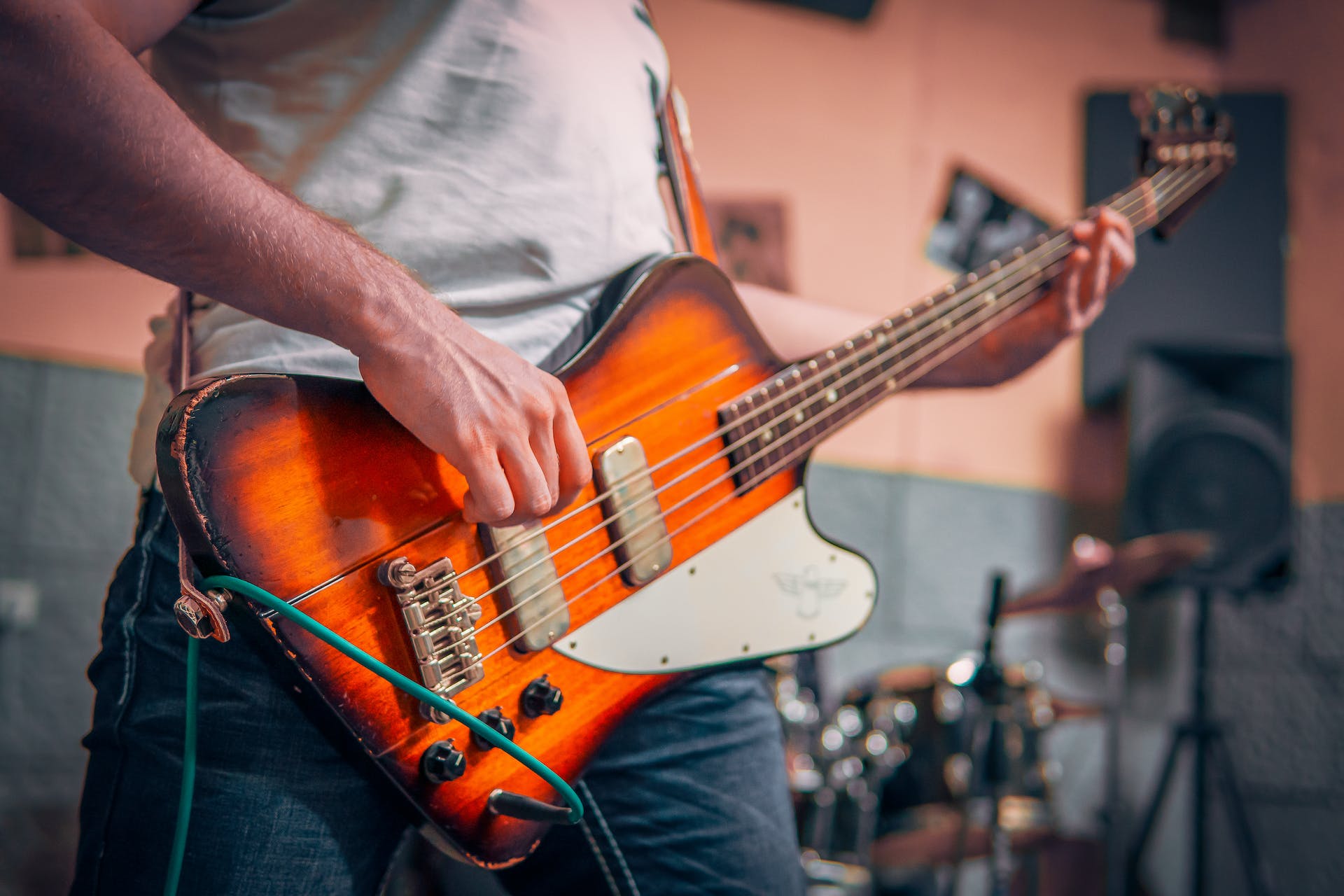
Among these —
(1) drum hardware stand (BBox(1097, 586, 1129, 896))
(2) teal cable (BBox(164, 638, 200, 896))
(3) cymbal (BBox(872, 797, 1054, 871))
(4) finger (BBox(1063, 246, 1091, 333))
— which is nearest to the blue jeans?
(2) teal cable (BBox(164, 638, 200, 896))

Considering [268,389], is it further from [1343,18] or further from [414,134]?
[1343,18]

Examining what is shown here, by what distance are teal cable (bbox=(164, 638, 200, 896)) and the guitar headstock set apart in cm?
156

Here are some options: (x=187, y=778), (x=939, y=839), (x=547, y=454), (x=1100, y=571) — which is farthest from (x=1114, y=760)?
(x=187, y=778)

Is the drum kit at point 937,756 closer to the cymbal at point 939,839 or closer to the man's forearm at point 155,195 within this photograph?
the cymbal at point 939,839

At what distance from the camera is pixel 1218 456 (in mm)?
2953

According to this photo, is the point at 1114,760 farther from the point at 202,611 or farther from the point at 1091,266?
the point at 202,611

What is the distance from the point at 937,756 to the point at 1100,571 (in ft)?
2.24

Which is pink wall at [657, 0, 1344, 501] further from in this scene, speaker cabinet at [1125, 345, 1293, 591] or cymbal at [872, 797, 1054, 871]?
cymbal at [872, 797, 1054, 871]

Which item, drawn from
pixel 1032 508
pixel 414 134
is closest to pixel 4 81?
pixel 414 134

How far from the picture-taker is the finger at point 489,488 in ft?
2.16

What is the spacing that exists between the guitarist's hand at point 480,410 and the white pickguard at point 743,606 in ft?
0.59

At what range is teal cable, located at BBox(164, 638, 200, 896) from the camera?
64cm

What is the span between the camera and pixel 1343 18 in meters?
3.27

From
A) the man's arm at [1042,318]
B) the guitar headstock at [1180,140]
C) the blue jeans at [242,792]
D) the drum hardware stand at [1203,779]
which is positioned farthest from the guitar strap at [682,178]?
the drum hardware stand at [1203,779]
